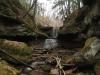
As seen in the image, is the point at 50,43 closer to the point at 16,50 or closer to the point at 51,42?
the point at 51,42

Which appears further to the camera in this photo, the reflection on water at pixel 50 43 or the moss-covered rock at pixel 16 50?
the reflection on water at pixel 50 43

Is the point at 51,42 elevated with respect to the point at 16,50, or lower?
lower

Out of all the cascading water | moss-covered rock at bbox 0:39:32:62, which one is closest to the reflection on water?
the cascading water

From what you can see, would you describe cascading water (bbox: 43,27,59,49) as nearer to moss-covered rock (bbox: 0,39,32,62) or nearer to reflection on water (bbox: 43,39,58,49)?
reflection on water (bbox: 43,39,58,49)

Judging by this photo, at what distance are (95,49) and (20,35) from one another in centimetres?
764

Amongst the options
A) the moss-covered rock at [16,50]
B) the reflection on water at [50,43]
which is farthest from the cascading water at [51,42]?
the moss-covered rock at [16,50]

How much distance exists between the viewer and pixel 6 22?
14.7 m

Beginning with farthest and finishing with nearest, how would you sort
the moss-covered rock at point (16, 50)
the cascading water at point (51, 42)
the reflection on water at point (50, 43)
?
the reflection on water at point (50, 43), the cascading water at point (51, 42), the moss-covered rock at point (16, 50)

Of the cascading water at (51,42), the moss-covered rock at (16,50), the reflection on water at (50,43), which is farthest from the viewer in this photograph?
the reflection on water at (50,43)

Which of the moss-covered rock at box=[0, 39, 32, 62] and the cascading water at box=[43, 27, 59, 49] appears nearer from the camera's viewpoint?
the moss-covered rock at box=[0, 39, 32, 62]

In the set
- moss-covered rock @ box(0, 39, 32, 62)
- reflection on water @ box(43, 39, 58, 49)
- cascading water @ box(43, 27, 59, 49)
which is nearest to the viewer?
moss-covered rock @ box(0, 39, 32, 62)

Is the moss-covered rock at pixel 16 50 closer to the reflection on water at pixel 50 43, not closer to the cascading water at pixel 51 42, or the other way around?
the cascading water at pixel 51 42

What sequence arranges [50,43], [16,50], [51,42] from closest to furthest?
1. [16,50]
2. [50,43]
3. [51,42]

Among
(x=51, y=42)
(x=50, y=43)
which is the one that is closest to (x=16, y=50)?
(x=50, y=43)
